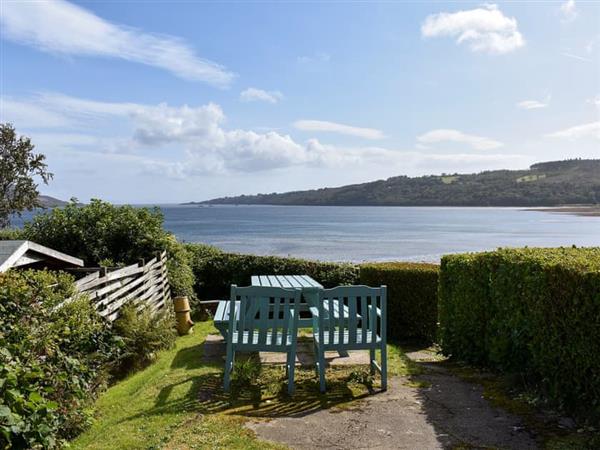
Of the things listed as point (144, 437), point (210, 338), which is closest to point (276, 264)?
point (210, 338)

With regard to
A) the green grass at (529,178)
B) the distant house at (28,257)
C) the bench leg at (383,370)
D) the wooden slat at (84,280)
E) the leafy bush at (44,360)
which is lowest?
the bench leg at (383,370)

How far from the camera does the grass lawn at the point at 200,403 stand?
446 cm

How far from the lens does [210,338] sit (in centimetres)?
897

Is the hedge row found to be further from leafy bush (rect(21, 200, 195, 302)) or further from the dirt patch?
the dirt patch

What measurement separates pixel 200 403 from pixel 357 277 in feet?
27.0

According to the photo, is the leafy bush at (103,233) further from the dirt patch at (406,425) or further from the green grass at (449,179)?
the green grass at (449,179)

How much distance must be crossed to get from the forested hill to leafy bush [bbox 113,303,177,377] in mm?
104461

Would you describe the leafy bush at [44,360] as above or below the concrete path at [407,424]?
above

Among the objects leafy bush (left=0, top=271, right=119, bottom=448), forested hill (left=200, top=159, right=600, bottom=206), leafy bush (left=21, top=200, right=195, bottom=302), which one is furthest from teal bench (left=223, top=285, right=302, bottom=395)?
forested hill (left=200, top=159, right=600, bottom=206)

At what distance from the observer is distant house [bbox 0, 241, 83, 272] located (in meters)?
7.08

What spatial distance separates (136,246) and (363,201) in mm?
132914

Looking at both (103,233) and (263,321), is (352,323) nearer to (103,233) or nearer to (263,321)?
(263,321)

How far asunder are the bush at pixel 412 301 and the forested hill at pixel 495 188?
101 m

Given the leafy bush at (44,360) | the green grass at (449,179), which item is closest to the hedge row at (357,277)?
the leafy bush at (44,360)
